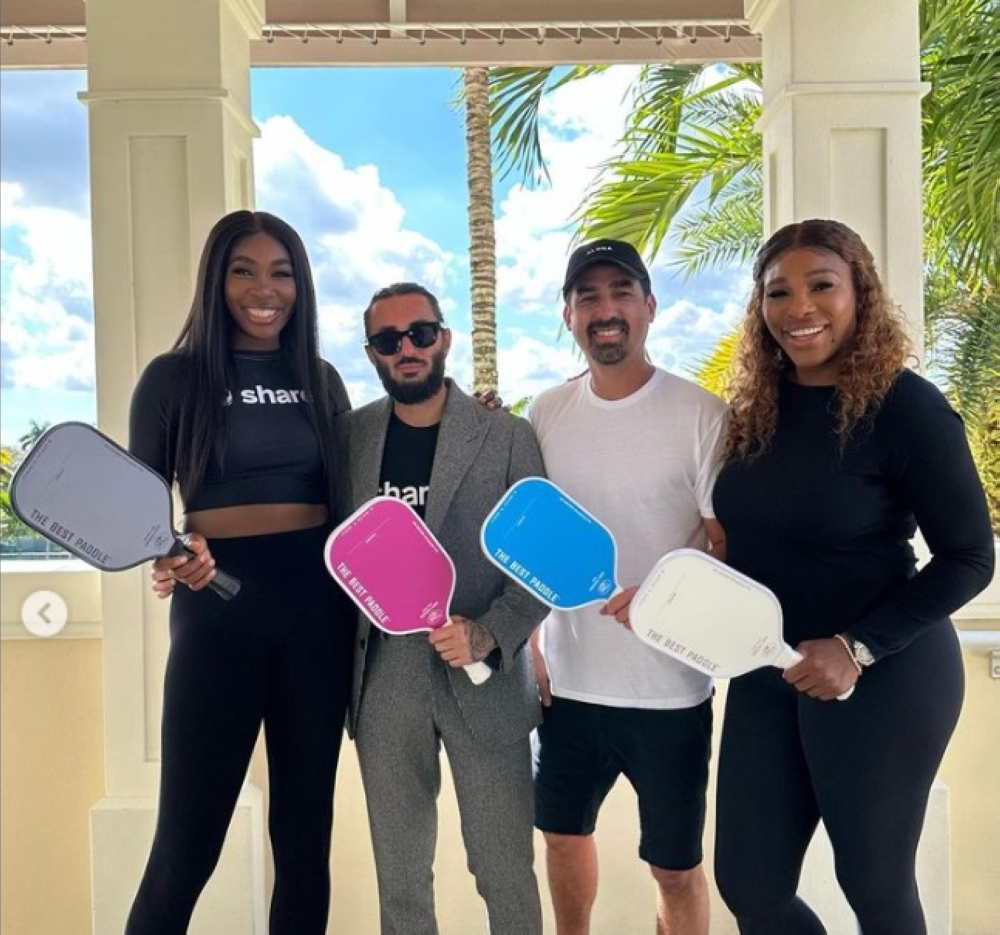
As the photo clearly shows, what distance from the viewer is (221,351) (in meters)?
1.93

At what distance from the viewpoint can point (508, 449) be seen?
2.02 metres

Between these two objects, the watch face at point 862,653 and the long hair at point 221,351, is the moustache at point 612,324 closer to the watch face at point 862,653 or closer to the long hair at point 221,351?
the long hair at point 221,351

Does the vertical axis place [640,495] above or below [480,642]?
above

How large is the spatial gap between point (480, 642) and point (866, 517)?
0.78m

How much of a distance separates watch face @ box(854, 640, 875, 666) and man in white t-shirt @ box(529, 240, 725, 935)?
0.46 metres

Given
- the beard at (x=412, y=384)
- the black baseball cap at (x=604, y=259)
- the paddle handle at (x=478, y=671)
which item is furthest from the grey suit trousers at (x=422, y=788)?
the black baseball cap at (x=604, y=259)

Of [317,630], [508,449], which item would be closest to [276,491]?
[317,630]

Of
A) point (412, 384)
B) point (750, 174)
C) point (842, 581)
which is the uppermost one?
point (750, 174)

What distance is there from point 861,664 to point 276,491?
1.19 meters

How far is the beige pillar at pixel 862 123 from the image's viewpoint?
2.47m

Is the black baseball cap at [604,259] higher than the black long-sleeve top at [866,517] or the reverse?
higher

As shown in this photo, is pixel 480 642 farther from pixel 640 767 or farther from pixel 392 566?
pixel 640 767

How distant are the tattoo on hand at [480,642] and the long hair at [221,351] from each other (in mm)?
428

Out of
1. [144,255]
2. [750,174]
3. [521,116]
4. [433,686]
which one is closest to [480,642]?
[433,686]
